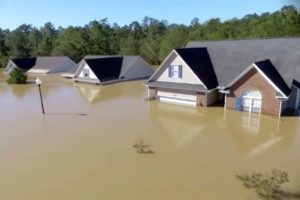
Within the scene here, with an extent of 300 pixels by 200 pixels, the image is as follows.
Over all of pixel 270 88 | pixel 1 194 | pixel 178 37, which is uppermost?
pixel 178 37

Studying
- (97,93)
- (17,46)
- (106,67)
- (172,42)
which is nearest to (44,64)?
(106,67)

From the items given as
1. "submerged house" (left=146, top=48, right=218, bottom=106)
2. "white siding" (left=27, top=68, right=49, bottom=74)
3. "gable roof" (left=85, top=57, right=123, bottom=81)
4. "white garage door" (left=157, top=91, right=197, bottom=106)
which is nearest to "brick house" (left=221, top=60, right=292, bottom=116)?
"submerged house" (left=146, top=48, right=218, bottom=106)

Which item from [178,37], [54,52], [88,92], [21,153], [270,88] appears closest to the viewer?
[21,153]

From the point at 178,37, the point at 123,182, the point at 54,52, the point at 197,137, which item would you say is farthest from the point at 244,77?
the point at 54,52

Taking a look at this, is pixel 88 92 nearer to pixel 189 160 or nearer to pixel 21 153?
pixel 21 153

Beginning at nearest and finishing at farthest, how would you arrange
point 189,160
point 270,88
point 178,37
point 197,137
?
point 189,160 < point 197,137 < point 270,88 < point 178,37

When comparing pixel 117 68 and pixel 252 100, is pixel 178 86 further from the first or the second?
pixel 117 68

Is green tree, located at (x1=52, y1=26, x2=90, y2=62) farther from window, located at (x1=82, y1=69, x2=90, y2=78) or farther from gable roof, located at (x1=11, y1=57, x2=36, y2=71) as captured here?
window, located at (x1=82, y1=69, x2=90, y2=78)
